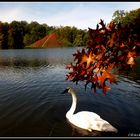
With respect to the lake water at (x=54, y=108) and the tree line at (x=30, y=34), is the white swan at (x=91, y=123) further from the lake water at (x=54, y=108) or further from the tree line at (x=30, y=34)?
the tree line at (x=30, y=34)

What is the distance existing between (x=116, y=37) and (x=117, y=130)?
757 cm

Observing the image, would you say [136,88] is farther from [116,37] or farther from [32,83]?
[116,37]

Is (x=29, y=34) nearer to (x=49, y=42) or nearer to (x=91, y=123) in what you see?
(x=49, y=42)

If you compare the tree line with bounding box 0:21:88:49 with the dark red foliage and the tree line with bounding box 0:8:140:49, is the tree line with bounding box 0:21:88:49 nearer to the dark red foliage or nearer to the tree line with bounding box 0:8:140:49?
the tree line with bounding box 0:8:140:49

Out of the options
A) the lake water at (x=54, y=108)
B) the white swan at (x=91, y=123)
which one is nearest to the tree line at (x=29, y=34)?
the lake water at (x=54, y=108)

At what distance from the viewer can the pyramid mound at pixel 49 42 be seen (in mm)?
163288

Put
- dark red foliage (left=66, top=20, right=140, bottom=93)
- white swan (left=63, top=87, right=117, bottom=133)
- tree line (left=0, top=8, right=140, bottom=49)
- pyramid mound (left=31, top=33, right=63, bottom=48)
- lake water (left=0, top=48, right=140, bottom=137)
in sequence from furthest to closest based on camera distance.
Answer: pyramid mound (left=31, top=33, right=63, bottom=48)
tree line (left=0, top=8, right=140, bottom=49)
lake water (left=0, top=48, right=140, bottom=137)
white swan (left=63, top=87, right=117, bottom=133)
dark red foliage (left=66, top=20, right=140, bottom=93)

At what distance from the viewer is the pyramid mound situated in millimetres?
163288

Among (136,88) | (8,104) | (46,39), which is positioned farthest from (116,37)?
(46,39)

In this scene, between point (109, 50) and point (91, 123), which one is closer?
point (109, 50)

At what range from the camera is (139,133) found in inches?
466

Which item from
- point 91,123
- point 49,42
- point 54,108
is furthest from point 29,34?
point 91,123

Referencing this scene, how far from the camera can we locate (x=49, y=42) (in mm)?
167750

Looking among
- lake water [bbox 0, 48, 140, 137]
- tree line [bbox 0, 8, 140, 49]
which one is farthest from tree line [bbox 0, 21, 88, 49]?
lake water [bbox 0, 48, 140, 137]
